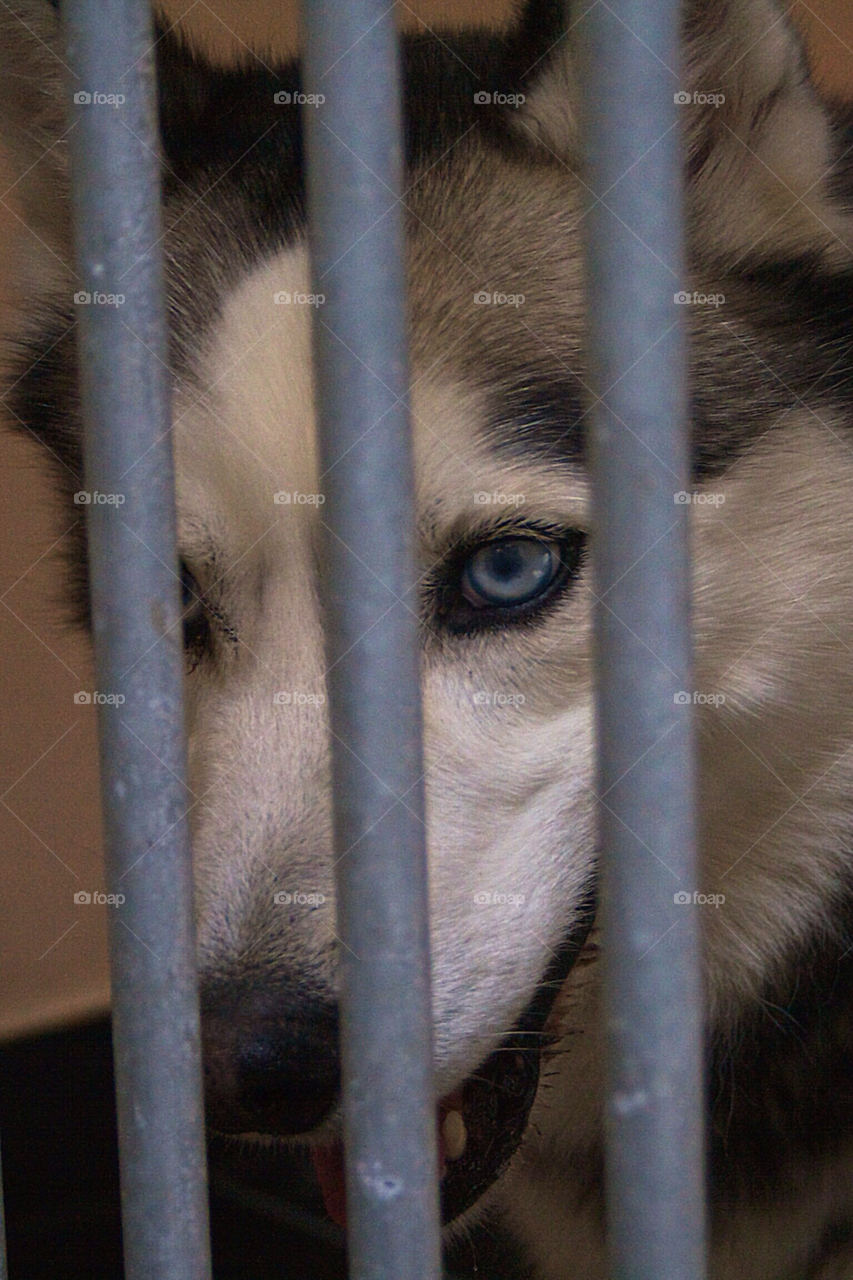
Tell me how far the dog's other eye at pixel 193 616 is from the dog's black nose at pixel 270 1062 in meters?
0.51

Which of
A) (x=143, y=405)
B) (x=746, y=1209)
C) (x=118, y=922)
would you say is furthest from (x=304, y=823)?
(x=746, y=1209)

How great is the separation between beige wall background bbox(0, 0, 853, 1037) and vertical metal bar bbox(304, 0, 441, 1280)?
80.4 inches

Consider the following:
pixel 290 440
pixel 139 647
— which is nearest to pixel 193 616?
pixel 290 440

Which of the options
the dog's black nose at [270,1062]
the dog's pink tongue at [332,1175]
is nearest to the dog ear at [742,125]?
the dog's black nose at [270,1062]

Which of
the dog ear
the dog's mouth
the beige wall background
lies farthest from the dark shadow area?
the dog ear

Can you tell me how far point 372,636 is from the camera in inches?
25.5

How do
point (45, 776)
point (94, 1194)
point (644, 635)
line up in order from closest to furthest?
point (644, 635), point (94, 1194), point (45, 776)

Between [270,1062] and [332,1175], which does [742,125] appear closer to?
[270,1062]

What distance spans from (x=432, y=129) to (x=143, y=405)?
98cm

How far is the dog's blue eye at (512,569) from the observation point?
1.28 m

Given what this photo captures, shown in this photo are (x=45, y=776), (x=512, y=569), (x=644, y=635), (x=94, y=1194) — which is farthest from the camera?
(x=45, y=776)

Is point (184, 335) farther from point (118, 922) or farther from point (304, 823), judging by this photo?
point (118, 922)

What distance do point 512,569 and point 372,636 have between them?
0.65m

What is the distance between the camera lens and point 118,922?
2.36ft
